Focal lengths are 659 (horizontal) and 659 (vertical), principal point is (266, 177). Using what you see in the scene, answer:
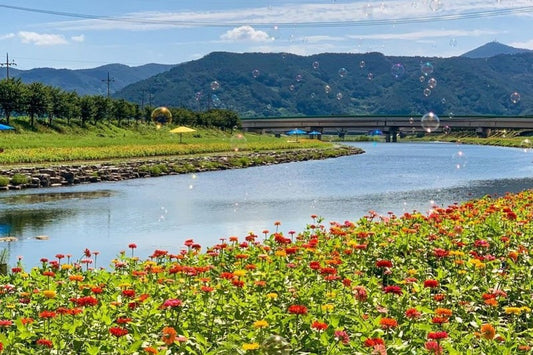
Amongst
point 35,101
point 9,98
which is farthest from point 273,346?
point 35,101

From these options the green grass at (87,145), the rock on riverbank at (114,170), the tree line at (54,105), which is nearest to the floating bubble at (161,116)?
the green grass at (87,145)

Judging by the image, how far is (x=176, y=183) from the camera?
1821 inches

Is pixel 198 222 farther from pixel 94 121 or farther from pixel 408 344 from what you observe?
pixel 94 121

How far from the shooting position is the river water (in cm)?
2156

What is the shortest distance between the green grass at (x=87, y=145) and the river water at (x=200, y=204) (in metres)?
9.32

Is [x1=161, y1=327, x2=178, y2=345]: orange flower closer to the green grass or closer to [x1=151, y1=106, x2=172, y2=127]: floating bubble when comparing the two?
the green grass

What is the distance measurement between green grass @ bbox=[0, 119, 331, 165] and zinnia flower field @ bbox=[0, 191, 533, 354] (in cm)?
4138

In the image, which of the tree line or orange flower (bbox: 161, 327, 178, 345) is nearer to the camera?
orange flower (bbox: 161, 327, 178, 345)

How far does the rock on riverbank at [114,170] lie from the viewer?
41.6 meters

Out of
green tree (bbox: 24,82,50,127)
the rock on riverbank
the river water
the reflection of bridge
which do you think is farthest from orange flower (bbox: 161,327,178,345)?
the reflection of bridge

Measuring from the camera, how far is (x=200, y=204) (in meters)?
32.8

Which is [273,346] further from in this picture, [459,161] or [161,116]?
[459,161]

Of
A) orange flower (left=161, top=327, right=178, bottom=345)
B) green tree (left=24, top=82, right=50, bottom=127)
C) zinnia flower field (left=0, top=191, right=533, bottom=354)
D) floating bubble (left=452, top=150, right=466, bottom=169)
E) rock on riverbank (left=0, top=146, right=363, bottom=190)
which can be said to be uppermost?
green tree (left=24, top=82, right=50, bottom=127)

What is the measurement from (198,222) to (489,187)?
25122 mm
